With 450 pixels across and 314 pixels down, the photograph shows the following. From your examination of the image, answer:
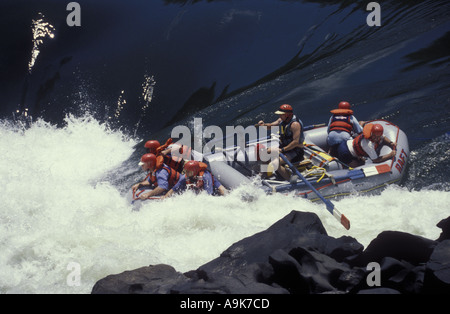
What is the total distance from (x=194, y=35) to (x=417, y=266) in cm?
1175

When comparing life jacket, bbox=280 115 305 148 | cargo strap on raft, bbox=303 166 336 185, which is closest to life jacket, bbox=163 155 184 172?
life jacket, bbox=280 115 305 148

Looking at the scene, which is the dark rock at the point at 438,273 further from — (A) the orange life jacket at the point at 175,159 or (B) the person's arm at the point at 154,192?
(A) the orange life jacket at the point at 175,159

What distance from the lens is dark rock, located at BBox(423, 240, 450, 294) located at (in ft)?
13.1

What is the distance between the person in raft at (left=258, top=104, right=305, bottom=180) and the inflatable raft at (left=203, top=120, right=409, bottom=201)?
14 cm

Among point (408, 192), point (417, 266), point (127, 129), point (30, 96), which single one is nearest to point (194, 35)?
point (127, 129)

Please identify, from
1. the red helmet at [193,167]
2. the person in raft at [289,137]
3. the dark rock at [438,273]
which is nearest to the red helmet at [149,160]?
the red helmet at [193,167]

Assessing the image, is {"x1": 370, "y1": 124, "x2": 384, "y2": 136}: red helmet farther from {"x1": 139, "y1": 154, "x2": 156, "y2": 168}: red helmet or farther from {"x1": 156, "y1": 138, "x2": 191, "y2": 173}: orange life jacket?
{"x1": 139, "y1": 154, "x2": 156, "y2": 168}: red helmet

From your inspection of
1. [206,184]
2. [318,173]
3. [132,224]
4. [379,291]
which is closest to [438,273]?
[379,291]

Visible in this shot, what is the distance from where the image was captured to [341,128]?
845 cm

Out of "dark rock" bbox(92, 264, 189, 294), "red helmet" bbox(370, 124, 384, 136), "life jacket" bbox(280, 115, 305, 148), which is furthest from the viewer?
"life jacket" bbox(280, 115, 305, 148)

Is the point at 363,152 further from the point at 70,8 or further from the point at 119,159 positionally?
the point at 70,8

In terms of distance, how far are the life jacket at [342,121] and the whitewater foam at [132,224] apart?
55.0 inches

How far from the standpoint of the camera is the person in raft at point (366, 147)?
7945 millimetres

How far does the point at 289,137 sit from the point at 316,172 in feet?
2.61
